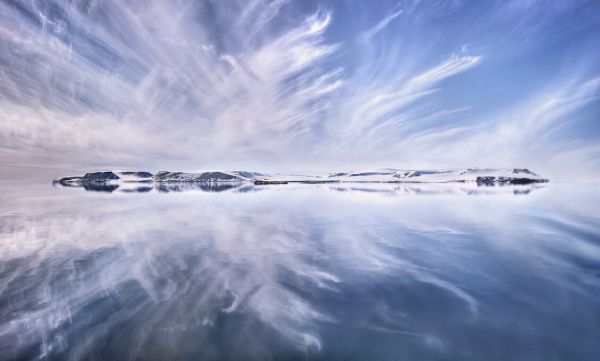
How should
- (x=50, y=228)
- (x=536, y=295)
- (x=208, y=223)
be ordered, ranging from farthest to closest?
(x=208, y=223) → (x=50, y=228) → (x=536, y=295)

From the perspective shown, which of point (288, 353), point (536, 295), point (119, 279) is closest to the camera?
point (288, 353)

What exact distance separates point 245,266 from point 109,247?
739 centimetres

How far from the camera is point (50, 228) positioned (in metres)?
17.4

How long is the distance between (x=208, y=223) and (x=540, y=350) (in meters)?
18.3

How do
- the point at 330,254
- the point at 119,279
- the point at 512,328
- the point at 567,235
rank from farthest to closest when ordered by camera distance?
the point at 567,235 → the point at 330,254 → the point at 119,279 → the point at 512,328

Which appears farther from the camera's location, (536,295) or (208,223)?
(208,223)

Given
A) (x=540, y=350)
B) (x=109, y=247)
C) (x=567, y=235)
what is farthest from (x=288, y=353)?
(x=567, y=235)

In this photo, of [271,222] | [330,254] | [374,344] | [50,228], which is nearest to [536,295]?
[374,344]

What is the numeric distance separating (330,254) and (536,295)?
673 cm

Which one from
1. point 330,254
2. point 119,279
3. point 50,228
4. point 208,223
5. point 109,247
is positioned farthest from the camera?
point 208,223

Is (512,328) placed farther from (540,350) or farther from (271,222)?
(271,222)

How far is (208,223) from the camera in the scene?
778 inches

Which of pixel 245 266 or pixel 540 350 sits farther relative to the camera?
pixel 245 266

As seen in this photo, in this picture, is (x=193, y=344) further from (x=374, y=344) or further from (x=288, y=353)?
(x=374, y=344)
